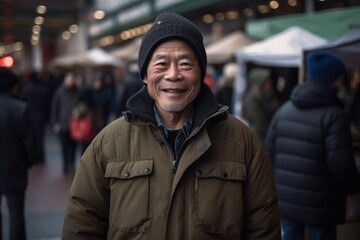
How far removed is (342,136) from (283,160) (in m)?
0.55

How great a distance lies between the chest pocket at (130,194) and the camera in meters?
2.35

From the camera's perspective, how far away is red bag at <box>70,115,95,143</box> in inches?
397

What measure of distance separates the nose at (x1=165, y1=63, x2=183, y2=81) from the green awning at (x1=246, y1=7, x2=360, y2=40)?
483cm

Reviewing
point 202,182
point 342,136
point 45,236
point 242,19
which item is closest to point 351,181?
point 342,136

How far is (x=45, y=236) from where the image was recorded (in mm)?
6363

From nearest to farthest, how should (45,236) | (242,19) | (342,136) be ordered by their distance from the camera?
1. (342,136)
2. (45,236)
3. (242,19)

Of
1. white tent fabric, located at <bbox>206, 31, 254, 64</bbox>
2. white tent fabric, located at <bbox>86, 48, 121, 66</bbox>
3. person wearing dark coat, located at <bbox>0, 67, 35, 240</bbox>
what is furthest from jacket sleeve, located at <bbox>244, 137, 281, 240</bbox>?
white tent fabric, located at <bbox>86, 48, 121, 66</bbox>

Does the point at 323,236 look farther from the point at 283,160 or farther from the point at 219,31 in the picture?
the point at 219,31

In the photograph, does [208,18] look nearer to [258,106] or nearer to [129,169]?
[258,106]

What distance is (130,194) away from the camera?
238cm

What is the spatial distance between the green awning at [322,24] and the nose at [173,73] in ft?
15.8

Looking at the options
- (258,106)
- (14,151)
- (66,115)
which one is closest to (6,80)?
(14,151)

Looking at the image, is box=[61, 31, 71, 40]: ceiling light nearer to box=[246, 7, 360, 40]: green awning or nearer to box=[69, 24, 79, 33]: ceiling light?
box=[69, 24, 79, 33]: ceiling light

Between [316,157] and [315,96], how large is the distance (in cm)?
45
